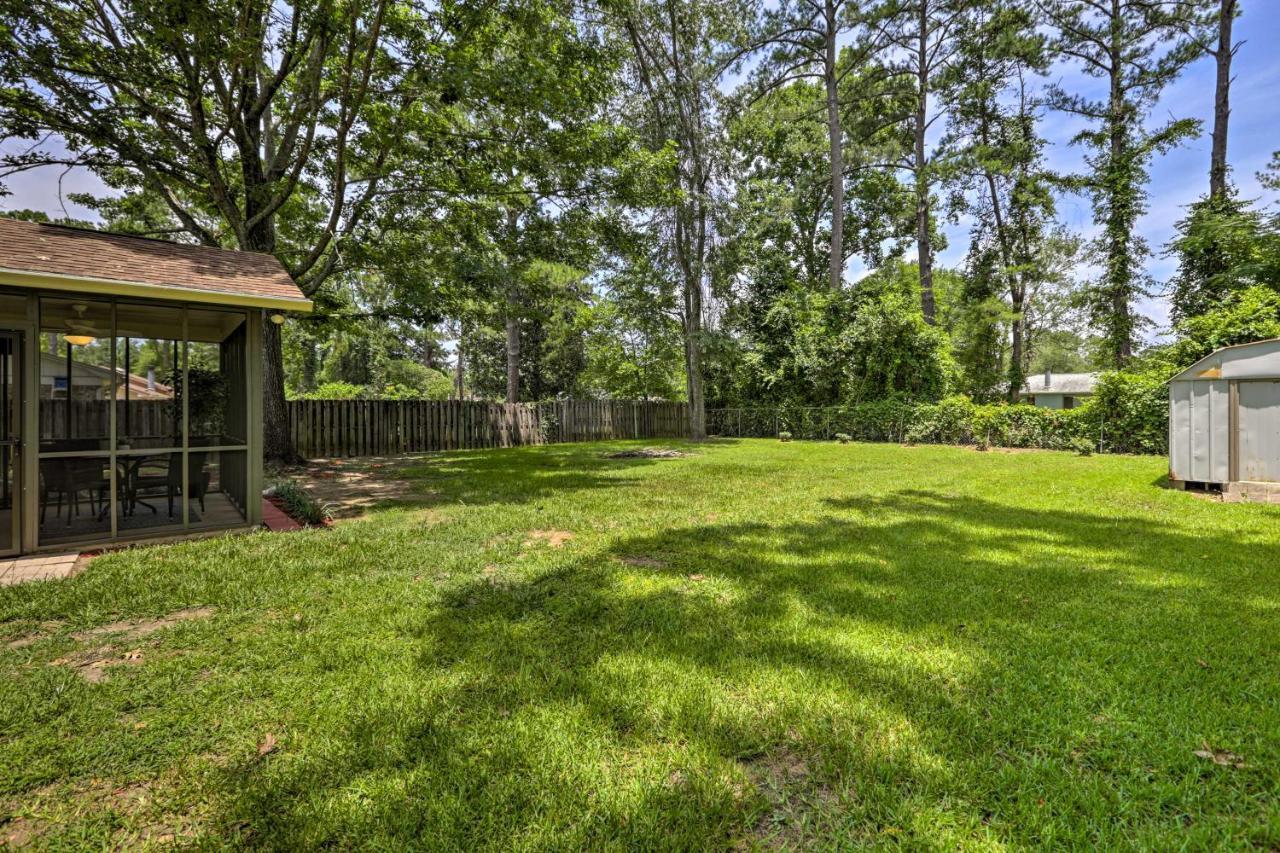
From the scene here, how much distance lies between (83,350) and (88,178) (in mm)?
61658

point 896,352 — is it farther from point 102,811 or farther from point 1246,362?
point 102,811

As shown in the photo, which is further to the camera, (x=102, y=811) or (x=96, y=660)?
(x=96, y=660)

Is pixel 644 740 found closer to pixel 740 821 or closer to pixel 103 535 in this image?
pixel 740 821

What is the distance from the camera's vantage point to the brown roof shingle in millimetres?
4656

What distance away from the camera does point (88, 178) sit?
9.88 m

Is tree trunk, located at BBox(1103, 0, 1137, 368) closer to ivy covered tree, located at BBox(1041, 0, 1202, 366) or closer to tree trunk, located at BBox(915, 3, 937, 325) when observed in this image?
ivy covered tree, located at BBox(1041, 0, 1202, 366)

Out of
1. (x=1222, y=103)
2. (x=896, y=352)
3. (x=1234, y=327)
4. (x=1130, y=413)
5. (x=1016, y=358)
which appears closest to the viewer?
(x=1234, y=327)

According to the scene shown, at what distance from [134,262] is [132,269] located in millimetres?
264

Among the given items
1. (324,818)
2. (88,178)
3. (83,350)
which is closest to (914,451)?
(324,818)

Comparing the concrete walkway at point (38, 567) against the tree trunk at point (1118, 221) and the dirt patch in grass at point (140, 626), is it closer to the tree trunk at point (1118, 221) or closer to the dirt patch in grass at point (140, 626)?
the dirt patch in grass at point (140, 626)

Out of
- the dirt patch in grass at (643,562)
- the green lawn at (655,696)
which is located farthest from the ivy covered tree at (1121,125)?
the dirt patch in grass at (643,562)

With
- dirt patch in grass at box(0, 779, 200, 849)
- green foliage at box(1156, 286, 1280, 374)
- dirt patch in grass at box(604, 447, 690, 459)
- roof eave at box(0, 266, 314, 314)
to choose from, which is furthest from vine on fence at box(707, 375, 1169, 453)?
dirt patch in grass at box(0, 779, 200, 849)

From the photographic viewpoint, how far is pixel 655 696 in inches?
92.4

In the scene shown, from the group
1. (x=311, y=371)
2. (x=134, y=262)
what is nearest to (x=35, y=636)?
(x=134, y=262)
